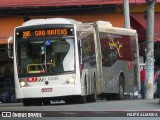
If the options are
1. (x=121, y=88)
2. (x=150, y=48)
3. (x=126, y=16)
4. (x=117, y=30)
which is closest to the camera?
(x=117, y=30)

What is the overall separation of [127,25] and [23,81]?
9575mm

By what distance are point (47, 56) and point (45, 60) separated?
152 mm

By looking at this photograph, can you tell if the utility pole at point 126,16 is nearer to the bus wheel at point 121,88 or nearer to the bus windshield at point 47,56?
the bus wheel at point 121,88

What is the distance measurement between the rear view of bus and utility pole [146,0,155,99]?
7029 mm

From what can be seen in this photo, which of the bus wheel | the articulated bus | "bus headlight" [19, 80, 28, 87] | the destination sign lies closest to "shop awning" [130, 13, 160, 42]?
the bus wheel

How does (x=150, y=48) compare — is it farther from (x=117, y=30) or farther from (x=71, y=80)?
(x=71, y=80)

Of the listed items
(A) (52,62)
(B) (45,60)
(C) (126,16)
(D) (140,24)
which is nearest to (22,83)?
(B) (45,60)

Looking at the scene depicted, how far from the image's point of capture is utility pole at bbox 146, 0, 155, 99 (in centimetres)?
2511

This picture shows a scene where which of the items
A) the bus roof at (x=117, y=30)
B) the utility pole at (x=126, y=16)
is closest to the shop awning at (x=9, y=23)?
the utility pole at (x=126, y=16)

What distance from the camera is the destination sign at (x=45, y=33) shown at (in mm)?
18850

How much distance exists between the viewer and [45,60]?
61.6 ft

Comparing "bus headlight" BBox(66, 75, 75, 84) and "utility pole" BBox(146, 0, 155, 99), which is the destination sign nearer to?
"bus headlight" BBox(66, 75, 75, 84)

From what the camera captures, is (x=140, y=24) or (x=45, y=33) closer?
(x=45, y=33)

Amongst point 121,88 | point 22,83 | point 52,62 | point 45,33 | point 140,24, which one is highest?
point 140,24
